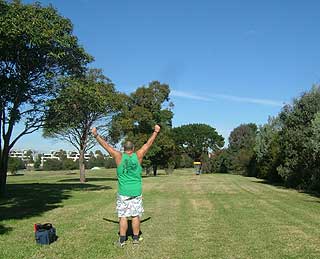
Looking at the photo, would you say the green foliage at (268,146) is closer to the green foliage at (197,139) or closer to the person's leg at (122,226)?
the person's leg at (122,226)

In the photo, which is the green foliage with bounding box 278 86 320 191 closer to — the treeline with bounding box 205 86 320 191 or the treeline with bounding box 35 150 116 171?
the treeline with bounding box 205 86 320 191

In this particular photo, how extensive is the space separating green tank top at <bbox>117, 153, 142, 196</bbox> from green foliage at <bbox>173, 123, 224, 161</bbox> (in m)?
89.5

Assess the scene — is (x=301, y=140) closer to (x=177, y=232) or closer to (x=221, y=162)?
→ (x=177, y=232)

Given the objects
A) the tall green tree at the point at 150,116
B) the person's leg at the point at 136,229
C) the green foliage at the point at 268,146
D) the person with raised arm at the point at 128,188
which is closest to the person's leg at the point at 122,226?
the person with raised arm at the point at 128,188

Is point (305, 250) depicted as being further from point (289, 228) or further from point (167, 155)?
point (167, 155)

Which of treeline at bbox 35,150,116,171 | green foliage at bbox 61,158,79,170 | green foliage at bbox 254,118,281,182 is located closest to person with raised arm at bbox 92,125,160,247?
green foliage at bbox 254,118,281,182

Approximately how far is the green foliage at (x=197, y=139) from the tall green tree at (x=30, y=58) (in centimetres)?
7614

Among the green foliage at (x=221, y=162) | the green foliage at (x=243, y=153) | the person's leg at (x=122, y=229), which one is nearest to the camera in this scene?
the person's leg at (x=122, y=229)

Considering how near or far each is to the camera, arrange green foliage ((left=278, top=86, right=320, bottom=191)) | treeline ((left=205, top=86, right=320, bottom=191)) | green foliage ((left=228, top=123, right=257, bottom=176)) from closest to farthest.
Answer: treeline ((left=205, top=86, right=320, bottom=191))
green foliage ((left=278, top=86, right=320, bottom=191))
green foliage ((left=228, top=123, right=257, bottom=176))

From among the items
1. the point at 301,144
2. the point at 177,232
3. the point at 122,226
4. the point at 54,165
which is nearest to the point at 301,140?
the point at 301,144

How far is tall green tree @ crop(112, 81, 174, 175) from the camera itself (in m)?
49.5

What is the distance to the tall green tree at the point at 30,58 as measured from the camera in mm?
18594

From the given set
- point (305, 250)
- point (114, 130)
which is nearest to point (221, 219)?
point (305, 250)

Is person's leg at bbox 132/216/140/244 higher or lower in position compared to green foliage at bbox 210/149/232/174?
lower
